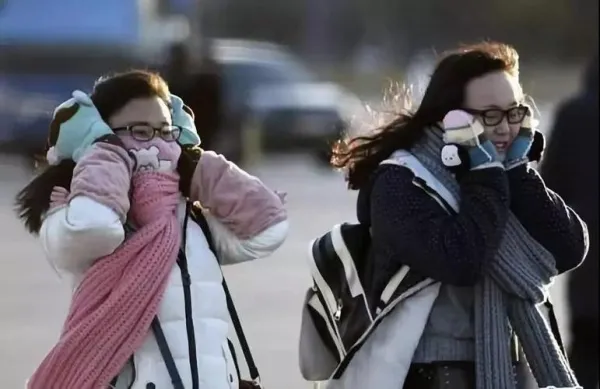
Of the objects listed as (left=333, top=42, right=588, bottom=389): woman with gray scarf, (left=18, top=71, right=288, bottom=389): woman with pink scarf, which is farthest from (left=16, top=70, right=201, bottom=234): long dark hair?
(left=333, top=42, right=588, bottom=389): woman with gray scarf

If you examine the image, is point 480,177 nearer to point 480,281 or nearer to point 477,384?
point 480,281

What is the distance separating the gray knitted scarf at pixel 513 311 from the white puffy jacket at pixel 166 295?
665 millimetres

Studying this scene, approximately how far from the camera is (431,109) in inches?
165

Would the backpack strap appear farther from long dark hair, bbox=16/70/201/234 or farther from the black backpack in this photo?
the black backpack

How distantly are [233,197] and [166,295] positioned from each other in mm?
347

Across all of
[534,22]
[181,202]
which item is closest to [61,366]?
[181,202]

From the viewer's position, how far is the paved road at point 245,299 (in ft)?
26.1

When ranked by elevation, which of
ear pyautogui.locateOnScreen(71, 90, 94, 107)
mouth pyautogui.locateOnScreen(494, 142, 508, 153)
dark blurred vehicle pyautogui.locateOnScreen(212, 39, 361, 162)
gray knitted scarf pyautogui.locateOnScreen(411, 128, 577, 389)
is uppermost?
dark blurred vehicle pyautogui.locateOnScreen(212, 39, 361, 162)

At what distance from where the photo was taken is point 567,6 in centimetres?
5009

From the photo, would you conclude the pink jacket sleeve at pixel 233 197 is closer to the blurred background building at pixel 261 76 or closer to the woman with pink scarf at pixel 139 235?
the woman with pink scarf at pixel 139 235

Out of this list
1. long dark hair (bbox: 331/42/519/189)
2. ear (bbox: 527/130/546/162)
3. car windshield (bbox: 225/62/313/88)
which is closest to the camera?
long dark hair (bbox: 331/42/519/189)

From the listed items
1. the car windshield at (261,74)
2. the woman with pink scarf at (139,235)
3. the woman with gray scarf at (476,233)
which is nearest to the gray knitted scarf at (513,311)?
the woman with gray scarf at (476,233)

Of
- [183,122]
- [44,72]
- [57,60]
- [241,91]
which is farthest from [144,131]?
[44,72]

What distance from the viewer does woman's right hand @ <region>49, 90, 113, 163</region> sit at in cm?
393
